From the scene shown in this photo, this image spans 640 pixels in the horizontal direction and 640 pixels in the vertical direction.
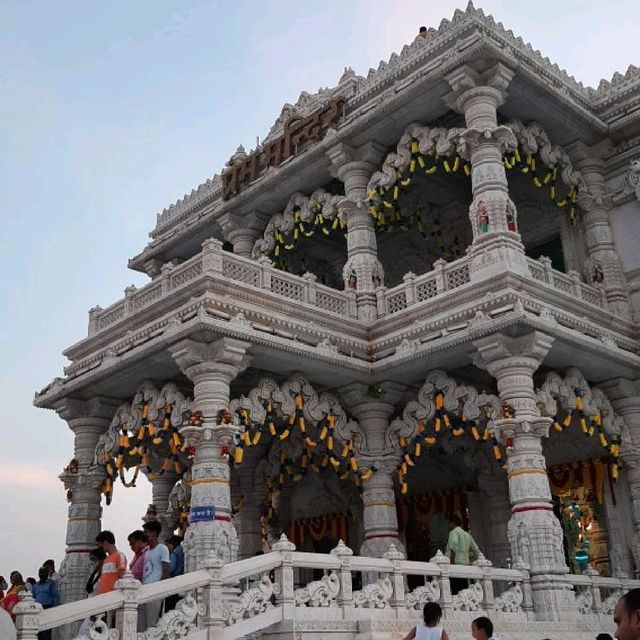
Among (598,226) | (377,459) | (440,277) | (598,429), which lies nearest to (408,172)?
(440,277)

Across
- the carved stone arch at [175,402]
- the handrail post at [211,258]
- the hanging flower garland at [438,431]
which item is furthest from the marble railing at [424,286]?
the carved stone arch at [175,402]

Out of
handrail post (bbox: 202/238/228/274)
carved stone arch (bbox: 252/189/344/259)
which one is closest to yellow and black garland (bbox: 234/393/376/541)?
handrail post (bbox: 202/238/228/274)

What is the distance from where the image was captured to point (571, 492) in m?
18.4

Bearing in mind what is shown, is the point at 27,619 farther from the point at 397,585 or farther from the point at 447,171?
the point at 447,171

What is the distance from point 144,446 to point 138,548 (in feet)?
17.7

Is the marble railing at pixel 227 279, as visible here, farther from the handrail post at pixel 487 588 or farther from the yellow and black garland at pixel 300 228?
the handrail post at pixel 487 588

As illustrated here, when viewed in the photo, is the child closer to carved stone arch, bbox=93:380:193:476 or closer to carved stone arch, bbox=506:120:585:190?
carved stone arch, bbox=93:380:193:476

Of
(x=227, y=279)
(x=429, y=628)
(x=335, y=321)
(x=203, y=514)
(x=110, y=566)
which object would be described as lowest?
(x=429, y=628)

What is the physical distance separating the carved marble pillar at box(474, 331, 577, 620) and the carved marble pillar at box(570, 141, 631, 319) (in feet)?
12.1

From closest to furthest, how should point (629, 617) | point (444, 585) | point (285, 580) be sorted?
point (629, 617)
point (285, 580)
point (444, 585)

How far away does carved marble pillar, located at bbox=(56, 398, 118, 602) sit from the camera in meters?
15.7

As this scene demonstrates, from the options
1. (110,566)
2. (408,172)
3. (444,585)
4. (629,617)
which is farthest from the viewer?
(408,172)

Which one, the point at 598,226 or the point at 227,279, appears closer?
the point at 227,279

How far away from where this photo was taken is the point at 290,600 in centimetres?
980
